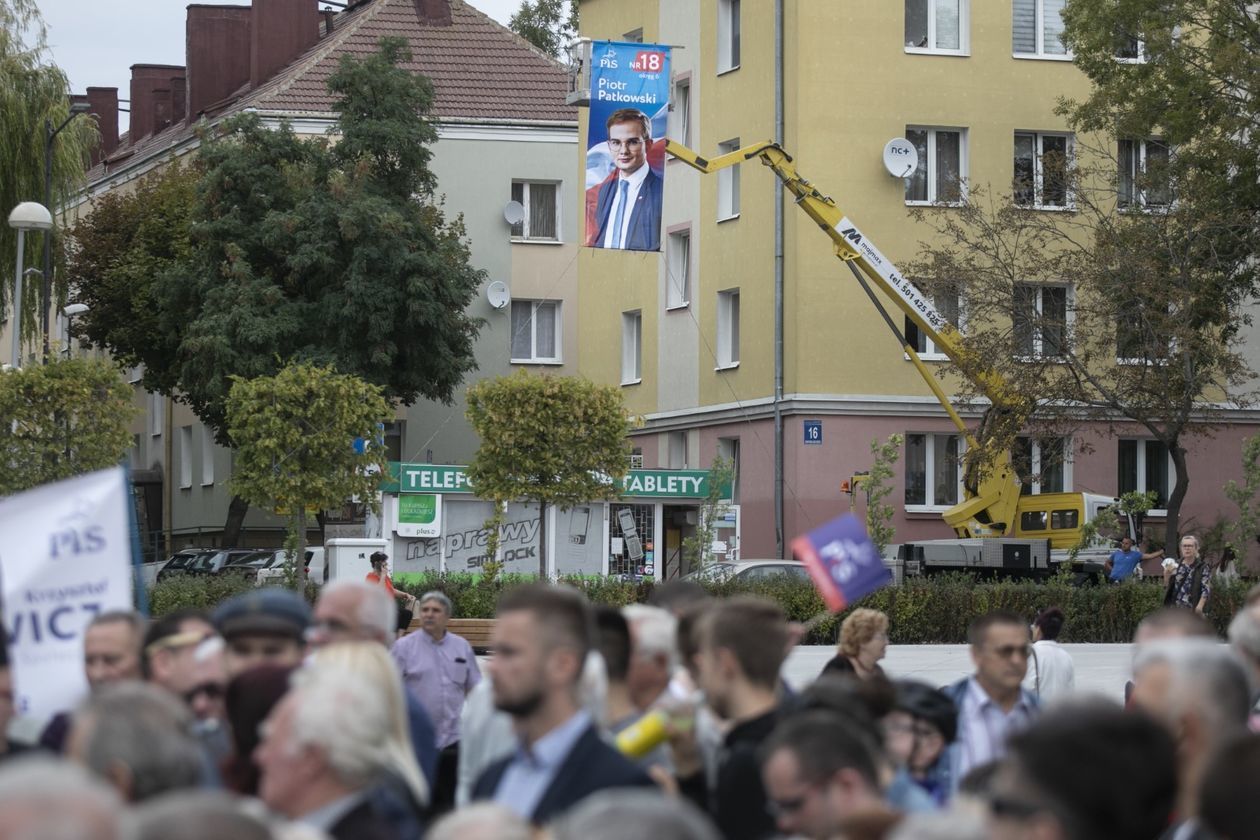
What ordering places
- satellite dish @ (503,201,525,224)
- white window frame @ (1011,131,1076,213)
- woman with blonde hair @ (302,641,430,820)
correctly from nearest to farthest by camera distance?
woman with blonde hair @ (302,641,430,820) < white window frame @ (1011,131,1076,213) < satellite dish @ (503,201,525,224)

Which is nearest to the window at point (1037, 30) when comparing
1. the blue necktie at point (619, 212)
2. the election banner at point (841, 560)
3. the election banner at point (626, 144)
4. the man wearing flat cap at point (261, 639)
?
the election banner at point (626, 144)

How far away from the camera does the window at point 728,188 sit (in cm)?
4469

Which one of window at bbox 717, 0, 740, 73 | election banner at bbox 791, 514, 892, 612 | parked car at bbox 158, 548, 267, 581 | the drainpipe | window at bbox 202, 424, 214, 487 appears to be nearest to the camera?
election banner at bbox 791, 514, 892, 612

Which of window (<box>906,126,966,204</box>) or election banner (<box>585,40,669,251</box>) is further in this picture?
window (<box>906,126,966,204</box>)

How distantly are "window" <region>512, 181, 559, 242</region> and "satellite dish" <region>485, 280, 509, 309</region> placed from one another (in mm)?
1985

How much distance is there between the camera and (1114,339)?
122 ft

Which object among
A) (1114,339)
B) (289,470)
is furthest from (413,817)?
(1114,339)

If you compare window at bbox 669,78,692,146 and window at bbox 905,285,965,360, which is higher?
window at bbox 669,78,692,146

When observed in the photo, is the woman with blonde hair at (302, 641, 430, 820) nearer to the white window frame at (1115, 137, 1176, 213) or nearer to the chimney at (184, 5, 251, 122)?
the white window frame at (1115, 137, 1176, 213)

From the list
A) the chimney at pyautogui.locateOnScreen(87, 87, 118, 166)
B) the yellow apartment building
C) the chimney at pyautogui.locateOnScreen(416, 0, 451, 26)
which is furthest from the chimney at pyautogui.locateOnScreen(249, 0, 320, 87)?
the yellow apartment building

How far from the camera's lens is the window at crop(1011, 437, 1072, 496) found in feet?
124

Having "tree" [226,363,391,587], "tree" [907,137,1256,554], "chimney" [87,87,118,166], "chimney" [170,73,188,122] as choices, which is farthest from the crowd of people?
"chimney" [87,87,118,166]

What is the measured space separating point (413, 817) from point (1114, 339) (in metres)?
33.2

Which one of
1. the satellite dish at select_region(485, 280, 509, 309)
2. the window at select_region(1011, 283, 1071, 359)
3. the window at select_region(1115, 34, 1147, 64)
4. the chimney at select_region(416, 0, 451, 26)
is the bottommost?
the window at select_region(1011, 283, 1071, 359)
